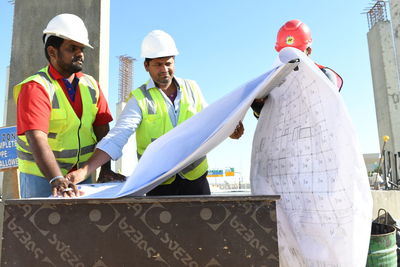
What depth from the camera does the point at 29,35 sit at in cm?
340

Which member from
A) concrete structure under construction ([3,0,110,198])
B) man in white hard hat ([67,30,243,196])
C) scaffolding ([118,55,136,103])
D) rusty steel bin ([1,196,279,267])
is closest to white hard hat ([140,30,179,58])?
man in white hard hat ([67,30,243,196])

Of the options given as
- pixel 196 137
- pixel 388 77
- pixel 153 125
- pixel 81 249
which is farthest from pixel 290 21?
pixel 388 77

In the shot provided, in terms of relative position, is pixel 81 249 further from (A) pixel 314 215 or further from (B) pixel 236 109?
(A) pixel 314 215

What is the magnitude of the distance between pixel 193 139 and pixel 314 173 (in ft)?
1.52

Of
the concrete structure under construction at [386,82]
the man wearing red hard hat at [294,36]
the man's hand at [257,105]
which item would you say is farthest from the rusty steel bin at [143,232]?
the concrete structure under construction at [386,82]

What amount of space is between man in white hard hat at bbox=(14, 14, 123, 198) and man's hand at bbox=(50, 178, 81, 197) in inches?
12.2

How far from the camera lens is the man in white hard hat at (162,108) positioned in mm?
1920

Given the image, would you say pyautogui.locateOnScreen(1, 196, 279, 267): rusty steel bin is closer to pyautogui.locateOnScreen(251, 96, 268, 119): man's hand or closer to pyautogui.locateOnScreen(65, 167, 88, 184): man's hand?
pyautogui.locateOnScreen(65, 167, 88, 184): man's hand

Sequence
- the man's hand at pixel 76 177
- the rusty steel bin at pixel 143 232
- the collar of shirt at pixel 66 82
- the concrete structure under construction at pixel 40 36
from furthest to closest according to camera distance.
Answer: the concrete structure under construction at pixel 40 36
the collar of shirt at pixel 66 82
the man's hand at pixel 76 177
the rusty steel bin at pixel 143 232

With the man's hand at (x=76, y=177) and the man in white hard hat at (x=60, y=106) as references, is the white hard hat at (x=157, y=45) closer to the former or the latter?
the man in white hard hat at (x=60, y=106)

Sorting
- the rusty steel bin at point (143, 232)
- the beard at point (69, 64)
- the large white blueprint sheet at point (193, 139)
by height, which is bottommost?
the rusty steel bin at point (143, 232)

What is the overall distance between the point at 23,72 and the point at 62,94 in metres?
1.78

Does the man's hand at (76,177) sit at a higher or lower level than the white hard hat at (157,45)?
lower

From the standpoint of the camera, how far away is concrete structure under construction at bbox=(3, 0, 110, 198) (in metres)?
3.19
